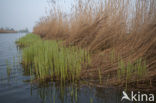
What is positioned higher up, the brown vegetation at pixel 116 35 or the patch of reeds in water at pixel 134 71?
the brown vegetation at pixel 116 35

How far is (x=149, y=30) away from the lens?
2.14m

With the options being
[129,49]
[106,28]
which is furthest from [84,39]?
[129,49]

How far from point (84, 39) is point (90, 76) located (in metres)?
1.90

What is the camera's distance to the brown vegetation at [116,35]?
Result: 6.95 feet

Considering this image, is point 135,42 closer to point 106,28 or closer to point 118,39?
point 118,39

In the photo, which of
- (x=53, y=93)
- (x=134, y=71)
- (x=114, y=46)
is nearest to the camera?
(x=53, y=93)

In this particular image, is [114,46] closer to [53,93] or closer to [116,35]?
[116,35]

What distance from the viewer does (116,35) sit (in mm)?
3203

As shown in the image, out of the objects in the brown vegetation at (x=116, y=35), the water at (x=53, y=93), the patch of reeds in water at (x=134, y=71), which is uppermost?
the brown vegetation at (x=116, y=35)

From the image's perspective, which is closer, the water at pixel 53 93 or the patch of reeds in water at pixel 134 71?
the water at pixel 53 93

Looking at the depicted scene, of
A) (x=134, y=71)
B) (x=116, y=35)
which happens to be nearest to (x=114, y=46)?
(x=116, y=35)

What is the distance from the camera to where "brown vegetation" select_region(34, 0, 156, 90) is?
2119 mm

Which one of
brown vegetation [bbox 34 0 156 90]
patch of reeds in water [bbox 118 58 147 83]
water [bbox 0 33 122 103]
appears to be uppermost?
brown vegetation [bbox 34 0 156 90]

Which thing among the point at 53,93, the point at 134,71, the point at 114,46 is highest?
the point at 114,46
